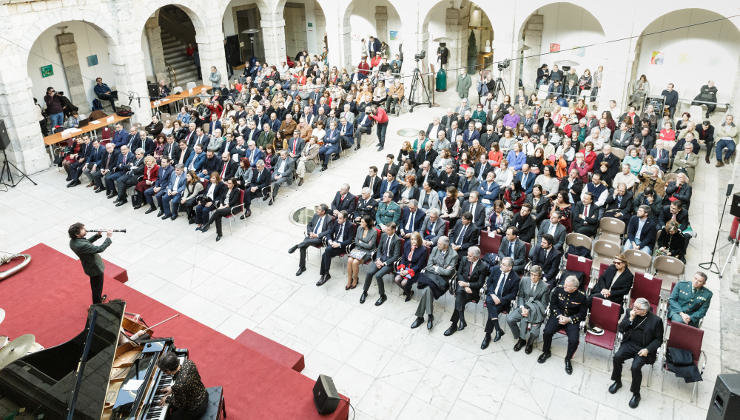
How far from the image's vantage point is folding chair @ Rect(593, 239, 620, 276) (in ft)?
29.6

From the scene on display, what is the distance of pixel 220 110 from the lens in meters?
17.8

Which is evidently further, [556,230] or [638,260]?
[556,230]

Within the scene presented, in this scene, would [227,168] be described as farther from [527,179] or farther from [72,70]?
[72,70]

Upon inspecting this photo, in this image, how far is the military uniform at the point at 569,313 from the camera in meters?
7.53

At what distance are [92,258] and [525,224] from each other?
266 inches

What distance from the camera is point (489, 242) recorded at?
941 cm

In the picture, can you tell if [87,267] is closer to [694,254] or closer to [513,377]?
[513,377]

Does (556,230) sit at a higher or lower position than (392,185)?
lower

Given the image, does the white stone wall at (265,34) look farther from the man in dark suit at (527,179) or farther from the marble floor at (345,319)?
the man in dark suit at (527,179)

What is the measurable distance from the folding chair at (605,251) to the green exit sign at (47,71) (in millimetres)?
16613

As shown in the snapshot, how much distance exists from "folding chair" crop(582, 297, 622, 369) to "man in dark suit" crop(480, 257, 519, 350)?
1.07m

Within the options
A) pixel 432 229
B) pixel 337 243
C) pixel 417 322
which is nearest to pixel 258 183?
pixel 337 243

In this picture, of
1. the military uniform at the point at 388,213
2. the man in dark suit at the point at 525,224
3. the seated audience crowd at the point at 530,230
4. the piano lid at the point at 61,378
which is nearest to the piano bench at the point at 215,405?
the piano lid at the point at 61,378

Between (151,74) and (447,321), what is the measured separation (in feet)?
55.0
